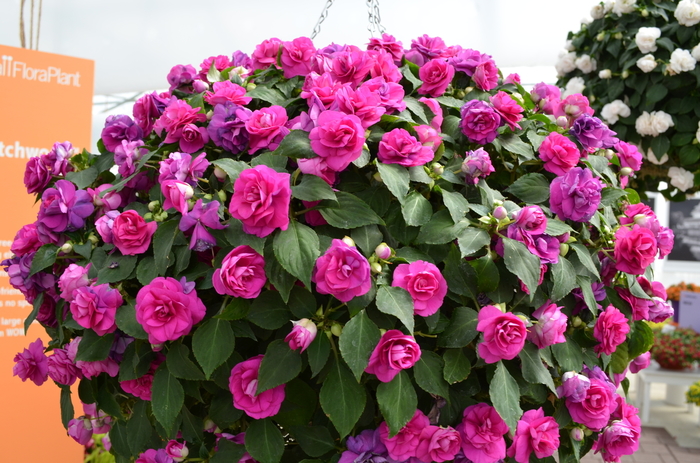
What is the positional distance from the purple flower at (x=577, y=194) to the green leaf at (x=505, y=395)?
0.73 ft

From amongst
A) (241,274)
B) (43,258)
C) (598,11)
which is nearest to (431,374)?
(241,274)

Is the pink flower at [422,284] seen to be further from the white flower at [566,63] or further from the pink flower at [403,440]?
the white flower at [566,63]

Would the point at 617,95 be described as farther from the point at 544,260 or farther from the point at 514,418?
the point at 514,418

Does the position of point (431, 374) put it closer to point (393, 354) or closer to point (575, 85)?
point (393, 354)

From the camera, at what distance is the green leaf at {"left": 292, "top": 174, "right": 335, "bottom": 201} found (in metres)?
0.66

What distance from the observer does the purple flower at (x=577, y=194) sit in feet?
2.47

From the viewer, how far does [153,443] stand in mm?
809

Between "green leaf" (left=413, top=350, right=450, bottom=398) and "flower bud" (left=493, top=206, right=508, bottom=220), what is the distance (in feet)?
0.61

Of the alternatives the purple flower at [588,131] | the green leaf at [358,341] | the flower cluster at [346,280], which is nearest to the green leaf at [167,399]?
the flower cluster at [346,280]

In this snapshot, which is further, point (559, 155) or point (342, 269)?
point (559, 155)

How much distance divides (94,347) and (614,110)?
161 centimetres

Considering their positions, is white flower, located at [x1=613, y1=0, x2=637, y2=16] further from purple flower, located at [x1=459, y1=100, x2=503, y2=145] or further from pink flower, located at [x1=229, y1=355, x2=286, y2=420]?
pink flower, located at [x1=229, y1=355, x2=286, y2=420]

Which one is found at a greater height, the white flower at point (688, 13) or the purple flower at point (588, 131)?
the white flower at point (688, 13)

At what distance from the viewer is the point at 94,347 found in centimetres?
75
